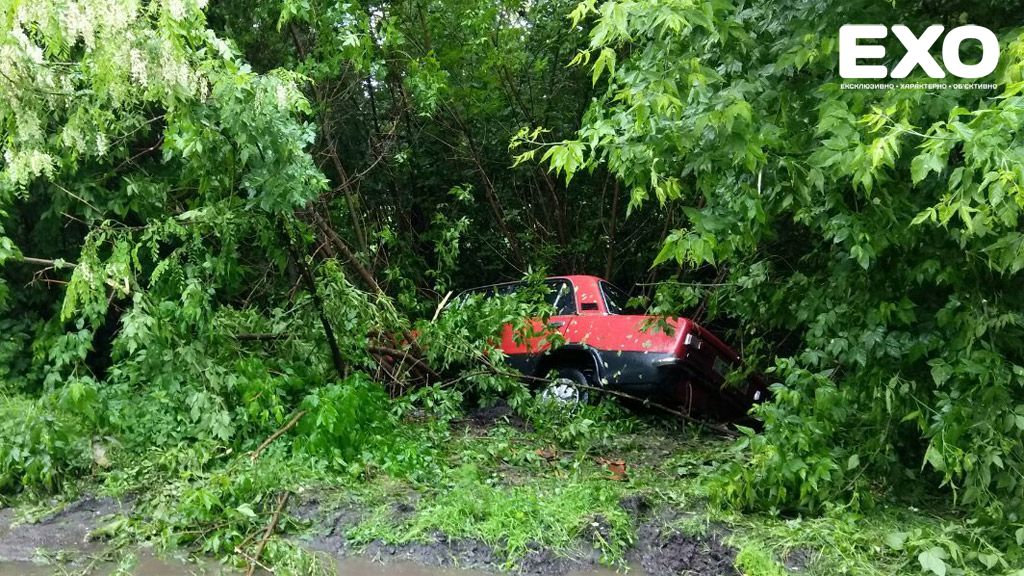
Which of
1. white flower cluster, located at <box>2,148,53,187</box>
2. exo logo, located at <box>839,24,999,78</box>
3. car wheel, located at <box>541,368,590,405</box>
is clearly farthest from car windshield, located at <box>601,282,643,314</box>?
white flower cluster, located at <box>2,148,53,187</box>

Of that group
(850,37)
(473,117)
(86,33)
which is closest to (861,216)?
(850,37)

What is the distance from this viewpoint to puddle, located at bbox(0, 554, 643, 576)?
146 inches

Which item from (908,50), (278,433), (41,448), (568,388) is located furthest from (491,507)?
(908,50)

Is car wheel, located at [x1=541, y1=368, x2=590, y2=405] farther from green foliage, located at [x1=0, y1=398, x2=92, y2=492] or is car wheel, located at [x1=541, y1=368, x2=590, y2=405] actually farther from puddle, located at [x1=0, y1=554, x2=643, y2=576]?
green foliage, located at [x1=0, y1=398, x2=92, y2=492]

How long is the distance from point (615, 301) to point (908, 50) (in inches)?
165

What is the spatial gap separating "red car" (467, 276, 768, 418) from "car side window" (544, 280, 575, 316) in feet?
0.04

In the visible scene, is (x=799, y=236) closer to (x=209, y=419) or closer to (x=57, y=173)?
(x=209, y=419)

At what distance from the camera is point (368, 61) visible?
294 inches

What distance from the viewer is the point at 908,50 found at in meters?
3.74

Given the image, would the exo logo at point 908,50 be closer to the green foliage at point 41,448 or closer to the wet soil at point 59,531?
the wet soil at point 59,531

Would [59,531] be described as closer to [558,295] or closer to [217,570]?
[217,570]

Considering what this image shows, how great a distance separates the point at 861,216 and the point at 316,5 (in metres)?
5.37

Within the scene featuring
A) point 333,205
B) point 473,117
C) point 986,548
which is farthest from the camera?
point 473,117

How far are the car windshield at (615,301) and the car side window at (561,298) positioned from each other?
337 mm
